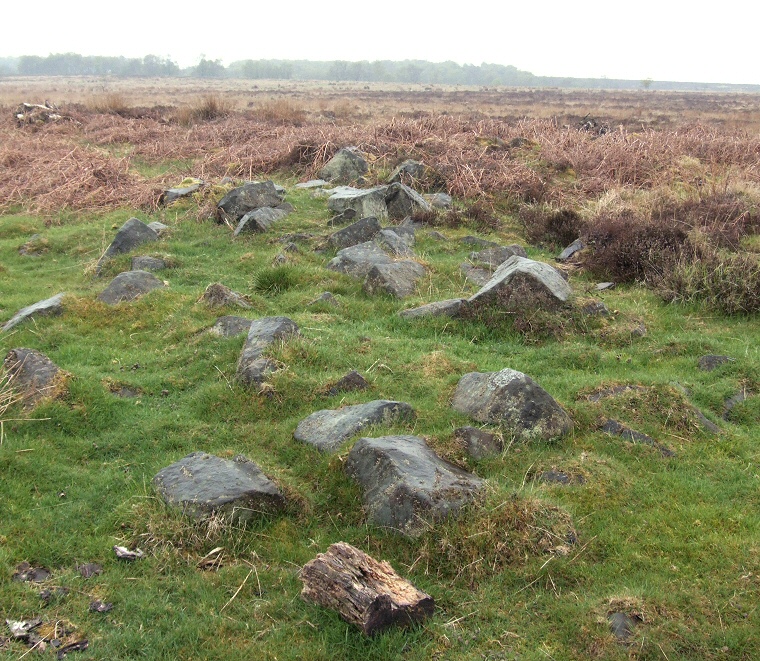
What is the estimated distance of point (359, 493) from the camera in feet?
16.9

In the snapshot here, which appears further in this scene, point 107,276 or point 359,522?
point 107,276

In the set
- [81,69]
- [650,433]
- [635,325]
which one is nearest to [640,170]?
[635,325]

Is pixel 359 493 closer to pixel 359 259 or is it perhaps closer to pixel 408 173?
pixel 359 259

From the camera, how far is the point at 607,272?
1028cm

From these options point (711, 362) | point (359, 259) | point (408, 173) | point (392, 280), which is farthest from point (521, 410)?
point (408, 173)

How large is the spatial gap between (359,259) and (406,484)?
19.3 feet

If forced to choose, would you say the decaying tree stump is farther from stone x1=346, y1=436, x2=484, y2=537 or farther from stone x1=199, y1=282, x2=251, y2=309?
stone x1=199, y1=282, x2=251, y2=309

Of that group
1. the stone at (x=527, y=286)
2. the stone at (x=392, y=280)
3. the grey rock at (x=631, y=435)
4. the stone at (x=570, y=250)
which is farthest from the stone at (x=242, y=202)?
the grey rock at (x=631, y=435)

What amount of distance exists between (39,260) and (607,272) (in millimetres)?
9762

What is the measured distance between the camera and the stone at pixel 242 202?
43.4 feet

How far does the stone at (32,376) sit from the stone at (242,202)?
6.70m

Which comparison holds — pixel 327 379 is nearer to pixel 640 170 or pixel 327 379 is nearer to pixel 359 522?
pixel 359 522

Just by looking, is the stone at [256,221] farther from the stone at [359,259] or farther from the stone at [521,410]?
the stone at [521,410]

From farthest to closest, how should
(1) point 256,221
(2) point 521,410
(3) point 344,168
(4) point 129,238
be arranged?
(3) point 344,168
(1) point 256,221
(4) point 129,238
(2) point 521,410
